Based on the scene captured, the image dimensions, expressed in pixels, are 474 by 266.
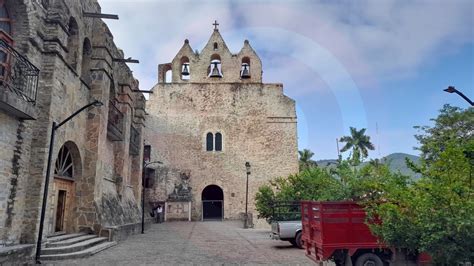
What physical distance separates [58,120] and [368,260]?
9435 mm

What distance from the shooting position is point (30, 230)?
934 centimetres

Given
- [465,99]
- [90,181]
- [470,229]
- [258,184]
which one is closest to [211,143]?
[258,184]

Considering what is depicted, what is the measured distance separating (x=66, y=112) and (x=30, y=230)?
393cm

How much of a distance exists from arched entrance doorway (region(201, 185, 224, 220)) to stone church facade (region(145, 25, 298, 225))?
7 centimetres

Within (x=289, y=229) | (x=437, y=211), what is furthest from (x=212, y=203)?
(x=437, y=211)

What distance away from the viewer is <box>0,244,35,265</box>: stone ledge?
7.54m

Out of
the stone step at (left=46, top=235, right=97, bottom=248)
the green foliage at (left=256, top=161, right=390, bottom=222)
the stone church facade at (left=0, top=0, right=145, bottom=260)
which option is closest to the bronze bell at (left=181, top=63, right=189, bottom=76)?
the stone church facade at (left=0, top=0, right=145, bottom=260)

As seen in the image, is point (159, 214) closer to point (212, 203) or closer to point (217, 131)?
point (212, 203)

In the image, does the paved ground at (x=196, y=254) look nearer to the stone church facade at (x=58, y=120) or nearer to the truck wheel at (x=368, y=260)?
the stone church facade at (x=58, y=120)

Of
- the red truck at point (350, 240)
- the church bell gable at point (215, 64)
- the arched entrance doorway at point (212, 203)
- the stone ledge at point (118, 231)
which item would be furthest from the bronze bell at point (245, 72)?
the red truck at point (350, 240)

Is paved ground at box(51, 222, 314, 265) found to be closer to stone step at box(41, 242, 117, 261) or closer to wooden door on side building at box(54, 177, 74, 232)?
stone step at box(41, 242, 117, 261)

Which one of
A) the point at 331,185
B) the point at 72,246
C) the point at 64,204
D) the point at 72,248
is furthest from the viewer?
the point at 64,204

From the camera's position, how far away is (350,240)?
7770 mm

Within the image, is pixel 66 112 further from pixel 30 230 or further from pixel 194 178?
pixel 194 178
